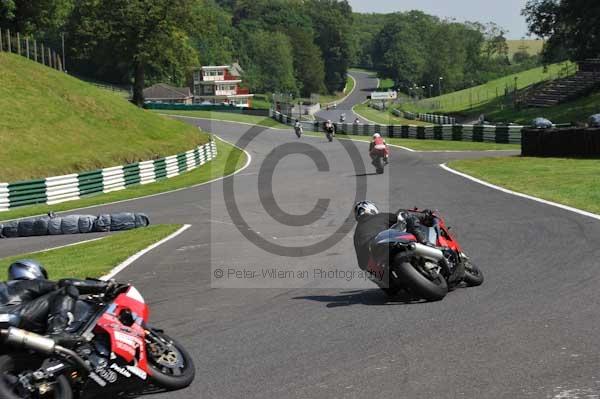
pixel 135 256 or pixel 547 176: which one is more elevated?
pixel 547 176

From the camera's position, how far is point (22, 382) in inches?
243

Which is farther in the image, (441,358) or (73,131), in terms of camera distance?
(73,131)

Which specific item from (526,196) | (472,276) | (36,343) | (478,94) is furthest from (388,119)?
(36,343)

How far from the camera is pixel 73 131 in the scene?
163 feet

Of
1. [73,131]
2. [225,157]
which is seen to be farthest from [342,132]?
[73,131]

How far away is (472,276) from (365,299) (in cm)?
145

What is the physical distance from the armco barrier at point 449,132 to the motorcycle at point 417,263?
34.7m

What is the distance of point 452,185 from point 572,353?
18.3 metres

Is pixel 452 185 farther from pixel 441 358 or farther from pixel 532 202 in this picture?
pixel 441 358

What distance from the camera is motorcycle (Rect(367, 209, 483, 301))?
9.79m

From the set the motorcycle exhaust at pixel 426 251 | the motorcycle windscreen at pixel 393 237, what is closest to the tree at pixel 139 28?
the motorcycle windscreen at pixel 393 237

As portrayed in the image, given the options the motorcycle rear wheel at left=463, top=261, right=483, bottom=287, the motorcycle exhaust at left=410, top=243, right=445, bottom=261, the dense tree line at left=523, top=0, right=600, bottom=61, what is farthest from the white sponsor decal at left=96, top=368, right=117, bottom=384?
the dense tree line at left=523, top=0, right=600, bottom=61

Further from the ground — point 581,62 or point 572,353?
point 581,62

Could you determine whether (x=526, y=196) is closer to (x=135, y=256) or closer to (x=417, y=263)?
(x=135, y=256)
